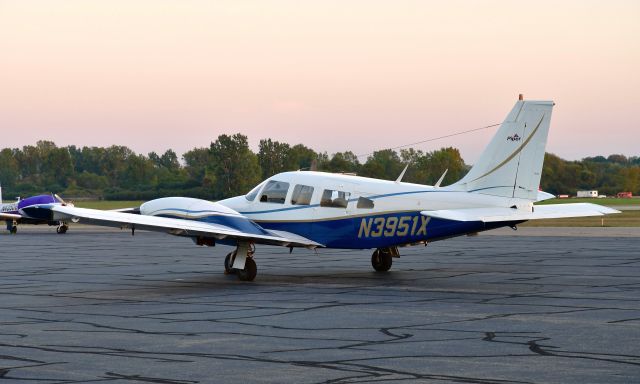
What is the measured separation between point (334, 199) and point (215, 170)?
255ft

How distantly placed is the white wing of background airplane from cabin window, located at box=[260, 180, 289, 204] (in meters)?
0.90

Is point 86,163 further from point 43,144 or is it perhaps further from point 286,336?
point 286,336

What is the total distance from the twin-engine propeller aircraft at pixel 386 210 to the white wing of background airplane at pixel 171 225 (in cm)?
3

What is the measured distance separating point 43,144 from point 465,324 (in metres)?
154

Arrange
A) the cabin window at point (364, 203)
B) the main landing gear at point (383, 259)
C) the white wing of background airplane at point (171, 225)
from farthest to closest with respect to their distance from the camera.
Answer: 1. the main landing gear at point (383, 259)
2. the cabin window at point (364, 203)
3. the white wing of background airplane at point (171, 225)

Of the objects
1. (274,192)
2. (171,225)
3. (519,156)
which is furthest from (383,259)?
(171,225)

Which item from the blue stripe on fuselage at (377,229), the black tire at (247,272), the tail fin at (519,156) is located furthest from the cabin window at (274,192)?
the tail fin at (519,156)

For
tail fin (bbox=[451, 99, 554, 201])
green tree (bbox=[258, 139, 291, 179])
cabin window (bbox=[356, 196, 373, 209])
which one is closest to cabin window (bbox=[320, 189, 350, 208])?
cabin window (bbox=[356, 196, 373, 209])

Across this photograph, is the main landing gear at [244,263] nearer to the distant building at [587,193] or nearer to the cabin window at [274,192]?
the cabin window at [274,192]

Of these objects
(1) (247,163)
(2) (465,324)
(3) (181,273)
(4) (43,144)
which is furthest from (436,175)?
(4) (43,144)

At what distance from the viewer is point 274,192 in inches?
978

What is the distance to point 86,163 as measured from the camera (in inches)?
6565

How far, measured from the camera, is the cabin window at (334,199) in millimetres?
23703

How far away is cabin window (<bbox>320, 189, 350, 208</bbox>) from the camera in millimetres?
23703
